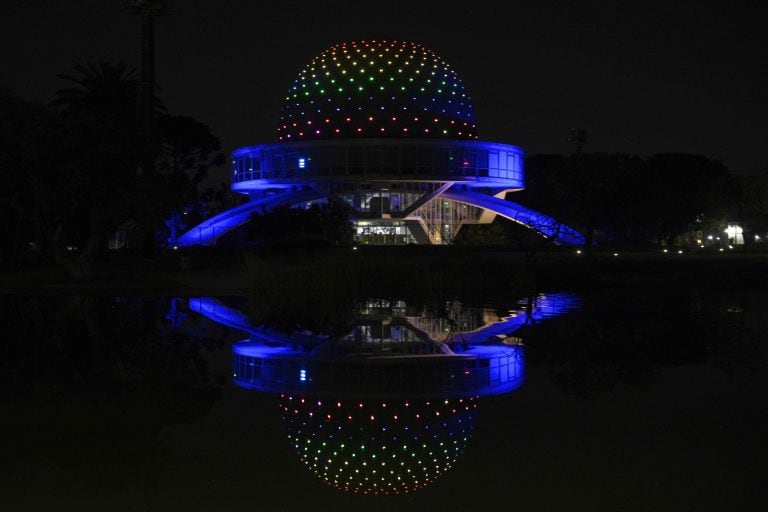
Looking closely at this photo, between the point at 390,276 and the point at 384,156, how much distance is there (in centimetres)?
3925

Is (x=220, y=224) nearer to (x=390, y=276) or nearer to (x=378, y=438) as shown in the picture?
(x=390, y=276)

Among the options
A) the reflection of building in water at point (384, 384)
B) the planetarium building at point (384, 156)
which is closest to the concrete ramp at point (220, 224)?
the planetarium building at point (384, 156)

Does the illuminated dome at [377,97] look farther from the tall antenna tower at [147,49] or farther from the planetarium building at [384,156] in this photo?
the tall antenna tower at [147,49]

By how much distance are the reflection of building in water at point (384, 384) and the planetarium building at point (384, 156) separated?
44.5 meters

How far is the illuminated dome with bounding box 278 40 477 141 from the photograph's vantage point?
219 feet

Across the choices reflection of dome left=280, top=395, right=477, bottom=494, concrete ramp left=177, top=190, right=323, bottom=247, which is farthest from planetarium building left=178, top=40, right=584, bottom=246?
reflection of dome left=280, top=395, right=477, bottom=494

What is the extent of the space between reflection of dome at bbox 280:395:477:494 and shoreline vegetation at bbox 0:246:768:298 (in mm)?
14445

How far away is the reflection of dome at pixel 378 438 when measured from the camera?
7062mm

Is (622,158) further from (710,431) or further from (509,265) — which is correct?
(710,431)

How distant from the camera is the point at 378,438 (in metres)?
8.15

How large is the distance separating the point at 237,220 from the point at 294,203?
14.0ft

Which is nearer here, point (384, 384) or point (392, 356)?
point (384, 384)

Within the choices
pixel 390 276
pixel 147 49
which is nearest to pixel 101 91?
pixel 147 49

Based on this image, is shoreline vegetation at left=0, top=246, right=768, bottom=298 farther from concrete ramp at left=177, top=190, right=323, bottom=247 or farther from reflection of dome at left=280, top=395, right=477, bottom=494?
concrete ramp at left=177, top=190, right=323, bottom=247
